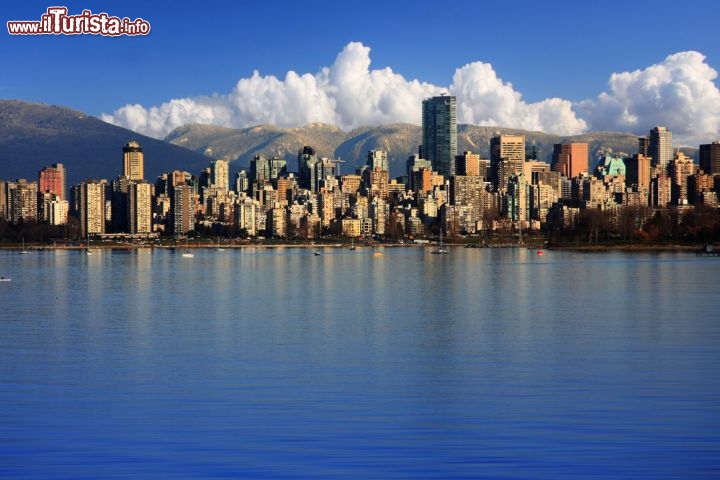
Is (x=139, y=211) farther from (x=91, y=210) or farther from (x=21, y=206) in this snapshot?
(x=21, y=206)

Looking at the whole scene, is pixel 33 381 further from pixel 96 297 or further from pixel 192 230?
pixel 192 230

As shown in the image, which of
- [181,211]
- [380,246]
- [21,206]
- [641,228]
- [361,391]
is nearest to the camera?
[361,391]

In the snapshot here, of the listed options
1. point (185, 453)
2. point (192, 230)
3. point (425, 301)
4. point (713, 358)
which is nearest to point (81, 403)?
point (185, 453)

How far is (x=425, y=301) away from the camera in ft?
118

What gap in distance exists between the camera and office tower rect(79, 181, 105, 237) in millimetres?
189613

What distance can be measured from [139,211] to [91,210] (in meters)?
9.14

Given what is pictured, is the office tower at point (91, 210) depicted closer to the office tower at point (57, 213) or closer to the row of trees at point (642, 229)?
the office tower at point (57, 213)

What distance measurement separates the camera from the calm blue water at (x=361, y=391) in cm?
1210

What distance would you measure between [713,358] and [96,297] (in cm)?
2557

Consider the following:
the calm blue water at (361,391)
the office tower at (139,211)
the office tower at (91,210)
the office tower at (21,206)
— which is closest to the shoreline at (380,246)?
the office tower at (91,210)

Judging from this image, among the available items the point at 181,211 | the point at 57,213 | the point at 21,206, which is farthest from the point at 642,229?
the point at 21,206

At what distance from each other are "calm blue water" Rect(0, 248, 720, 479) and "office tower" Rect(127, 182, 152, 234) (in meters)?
162

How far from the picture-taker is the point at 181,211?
190 metres

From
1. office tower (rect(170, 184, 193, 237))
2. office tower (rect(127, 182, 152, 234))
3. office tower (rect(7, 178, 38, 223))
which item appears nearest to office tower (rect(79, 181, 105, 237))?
office tower (rect(127, 182, 152, 234))
